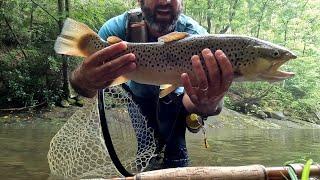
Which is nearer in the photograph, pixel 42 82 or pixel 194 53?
pixel 194 53

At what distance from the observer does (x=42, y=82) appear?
14125mm

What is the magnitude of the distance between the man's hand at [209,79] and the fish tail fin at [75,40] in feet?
1.90

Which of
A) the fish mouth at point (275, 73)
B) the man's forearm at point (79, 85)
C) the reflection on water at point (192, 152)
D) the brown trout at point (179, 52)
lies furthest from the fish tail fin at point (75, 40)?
the reflection on water at point (192, 152)

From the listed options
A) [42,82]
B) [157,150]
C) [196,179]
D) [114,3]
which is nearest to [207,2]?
[114,3]

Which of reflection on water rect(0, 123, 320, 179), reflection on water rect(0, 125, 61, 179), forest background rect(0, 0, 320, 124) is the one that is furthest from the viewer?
forest background rect(0, 0, 320, 124)

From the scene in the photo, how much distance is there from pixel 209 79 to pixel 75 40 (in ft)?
2.68

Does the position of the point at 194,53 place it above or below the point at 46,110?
above

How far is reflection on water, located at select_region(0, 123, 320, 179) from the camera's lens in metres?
5.86

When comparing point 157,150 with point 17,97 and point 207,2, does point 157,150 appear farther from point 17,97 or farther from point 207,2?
point 207,2

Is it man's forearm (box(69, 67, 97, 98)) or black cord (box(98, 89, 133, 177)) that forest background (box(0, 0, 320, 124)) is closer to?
black cord (box(98, 89, 133, 177))

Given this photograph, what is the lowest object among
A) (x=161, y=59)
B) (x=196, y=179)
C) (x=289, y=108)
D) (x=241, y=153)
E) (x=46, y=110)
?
(x=289, y=108)

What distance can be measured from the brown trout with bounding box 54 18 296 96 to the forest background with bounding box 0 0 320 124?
5786mm

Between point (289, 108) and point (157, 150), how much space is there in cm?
1889

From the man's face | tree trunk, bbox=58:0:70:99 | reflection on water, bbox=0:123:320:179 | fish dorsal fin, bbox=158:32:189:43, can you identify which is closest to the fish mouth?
fish dorsal fin, bbox=158:32:189:43
